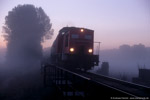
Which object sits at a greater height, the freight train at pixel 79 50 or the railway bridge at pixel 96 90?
the freight train at pixel 79 50

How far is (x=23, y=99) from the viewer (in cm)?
1369

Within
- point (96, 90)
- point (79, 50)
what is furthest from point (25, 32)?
point (96, 90)

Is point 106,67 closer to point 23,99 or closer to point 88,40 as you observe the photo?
point 88,40

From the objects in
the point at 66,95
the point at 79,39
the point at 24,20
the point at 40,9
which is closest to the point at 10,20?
the point at 24,20

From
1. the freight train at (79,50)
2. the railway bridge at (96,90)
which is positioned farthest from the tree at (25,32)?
the railway bridge at (96,90)

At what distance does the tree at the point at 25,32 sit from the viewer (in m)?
47.7

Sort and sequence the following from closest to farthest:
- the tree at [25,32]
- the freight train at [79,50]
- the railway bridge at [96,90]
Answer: the railway bridge at [96,90] < the freight train at [79,50] < the tree at [25,32]

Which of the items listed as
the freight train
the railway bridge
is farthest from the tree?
the railway bridge

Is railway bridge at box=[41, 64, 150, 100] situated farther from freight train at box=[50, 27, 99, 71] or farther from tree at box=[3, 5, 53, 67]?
tree at box=[3, 5, 53, 67]

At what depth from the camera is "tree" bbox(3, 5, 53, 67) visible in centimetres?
4769

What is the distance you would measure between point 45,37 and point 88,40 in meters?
34.9

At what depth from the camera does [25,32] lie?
1909 inches

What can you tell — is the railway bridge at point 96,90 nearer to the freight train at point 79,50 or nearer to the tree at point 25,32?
the freight train at point 79,50

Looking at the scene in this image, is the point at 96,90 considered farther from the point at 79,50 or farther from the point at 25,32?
the point at 25,32
